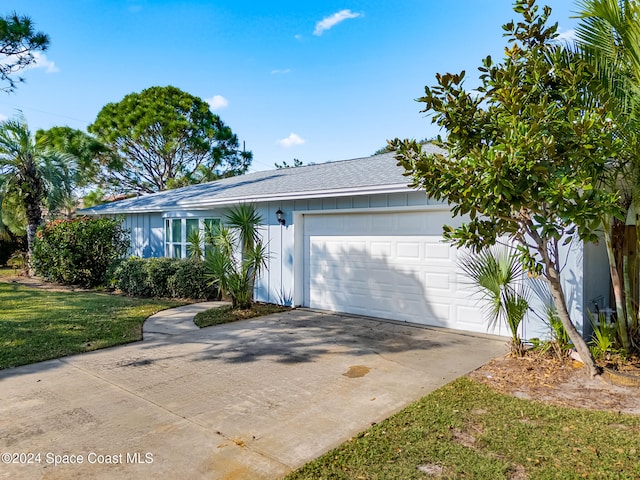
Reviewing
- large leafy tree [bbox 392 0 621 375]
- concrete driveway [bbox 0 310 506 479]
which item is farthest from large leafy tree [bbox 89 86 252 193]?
large leafy tree [bbox 392 0 621 375]

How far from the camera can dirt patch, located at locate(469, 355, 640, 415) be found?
410 cm

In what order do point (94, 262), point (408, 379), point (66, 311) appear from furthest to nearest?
point (94, 262)
point (66, 311)
point (408, 379)

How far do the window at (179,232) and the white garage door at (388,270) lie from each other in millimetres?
4034

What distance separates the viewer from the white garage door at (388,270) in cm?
711

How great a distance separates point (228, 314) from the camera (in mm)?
8328

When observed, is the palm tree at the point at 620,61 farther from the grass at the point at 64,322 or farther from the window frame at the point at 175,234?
the window frame at the point at 175,234

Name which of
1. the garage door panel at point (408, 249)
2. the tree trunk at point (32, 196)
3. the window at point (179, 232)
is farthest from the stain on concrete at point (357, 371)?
the tree trunk at point (32, 196)

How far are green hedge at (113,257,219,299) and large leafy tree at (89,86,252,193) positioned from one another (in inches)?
594

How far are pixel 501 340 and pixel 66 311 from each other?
845cm

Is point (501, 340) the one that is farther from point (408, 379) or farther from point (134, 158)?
point (134, 158)

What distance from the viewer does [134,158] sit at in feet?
85.4

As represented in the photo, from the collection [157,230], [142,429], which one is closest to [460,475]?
[142,429]

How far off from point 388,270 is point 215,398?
4468 millimetres

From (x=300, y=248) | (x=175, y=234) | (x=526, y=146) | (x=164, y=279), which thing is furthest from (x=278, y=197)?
(x=526, y=146)
